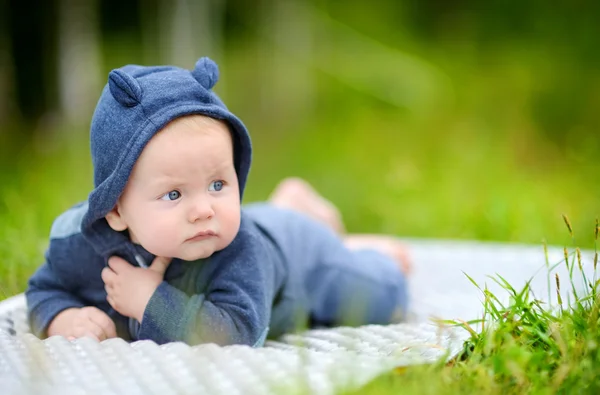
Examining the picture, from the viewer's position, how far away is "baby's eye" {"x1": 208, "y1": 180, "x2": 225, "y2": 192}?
1.74 metres

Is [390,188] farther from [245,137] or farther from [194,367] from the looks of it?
[194,367]

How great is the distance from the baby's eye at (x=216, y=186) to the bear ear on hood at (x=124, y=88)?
0.27 meters

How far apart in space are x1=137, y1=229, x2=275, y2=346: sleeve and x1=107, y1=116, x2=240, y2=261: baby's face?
0.32 ft

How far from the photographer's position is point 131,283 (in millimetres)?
1812

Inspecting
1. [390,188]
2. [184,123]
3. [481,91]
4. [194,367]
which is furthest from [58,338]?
[481,91]

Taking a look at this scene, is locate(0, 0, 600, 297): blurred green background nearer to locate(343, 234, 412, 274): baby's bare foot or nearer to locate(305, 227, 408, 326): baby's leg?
locate(343, 234, 412, 274): baby's bare foot

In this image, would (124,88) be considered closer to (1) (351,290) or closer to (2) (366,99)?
(1) (351,290)

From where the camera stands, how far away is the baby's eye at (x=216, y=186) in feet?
5.70

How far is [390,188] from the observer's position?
464 centimetres

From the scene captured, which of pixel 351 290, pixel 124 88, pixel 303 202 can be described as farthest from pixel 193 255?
pixel 303 202

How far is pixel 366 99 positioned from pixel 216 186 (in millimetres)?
6164

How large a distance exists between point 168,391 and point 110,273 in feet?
1.69

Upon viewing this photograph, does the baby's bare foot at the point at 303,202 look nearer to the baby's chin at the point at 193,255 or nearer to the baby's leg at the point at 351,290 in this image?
the baby's leg at the point at 351,290

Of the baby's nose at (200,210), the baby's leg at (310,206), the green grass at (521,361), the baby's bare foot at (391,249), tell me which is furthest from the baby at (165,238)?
the baby's leg at (310,206)
